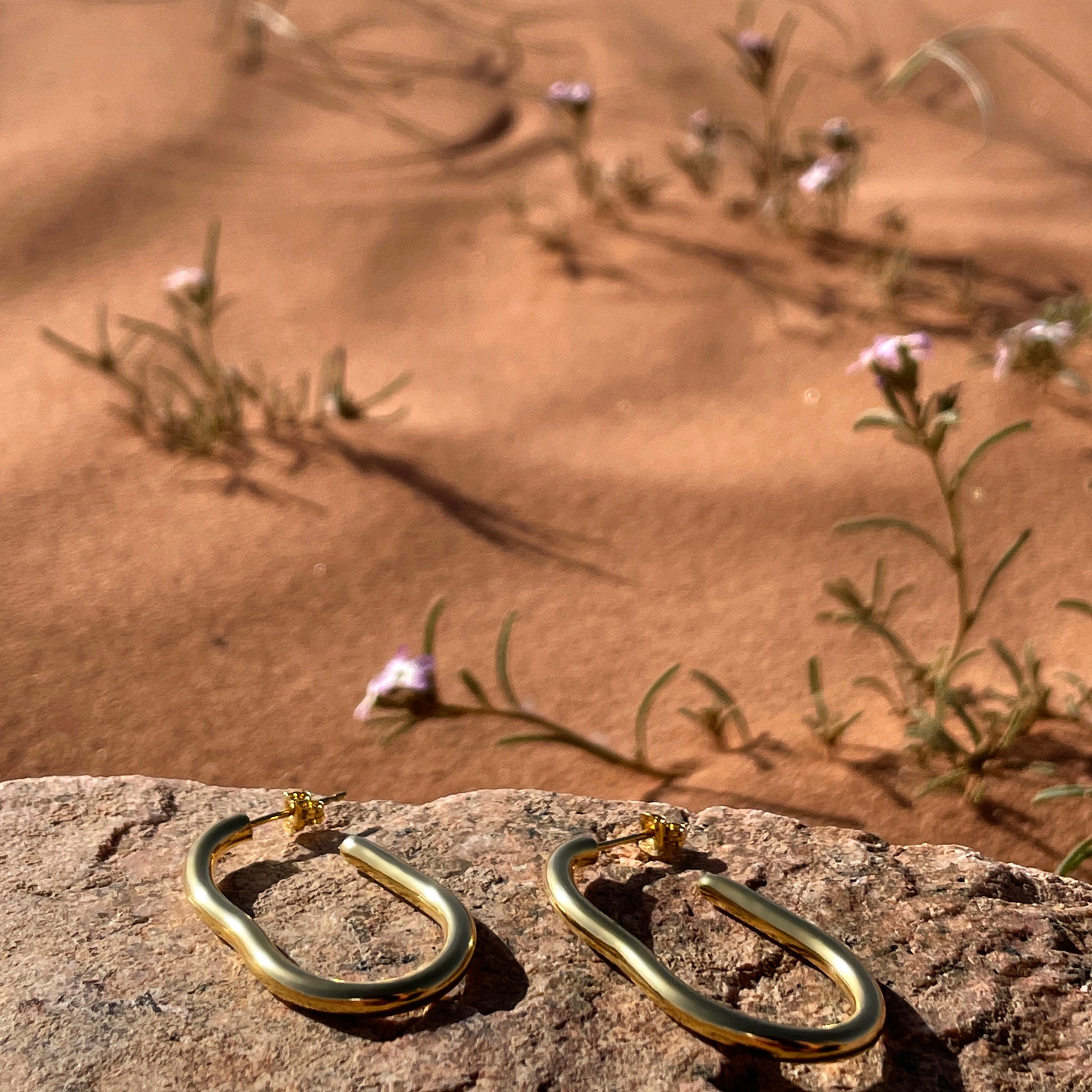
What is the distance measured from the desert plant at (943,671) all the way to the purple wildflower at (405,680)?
0.69 m

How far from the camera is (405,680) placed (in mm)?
1688

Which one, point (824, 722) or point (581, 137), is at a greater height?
point (581, 137)

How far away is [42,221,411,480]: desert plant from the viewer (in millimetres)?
2672

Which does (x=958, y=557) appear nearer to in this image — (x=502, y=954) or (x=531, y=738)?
(x=531, y=738)

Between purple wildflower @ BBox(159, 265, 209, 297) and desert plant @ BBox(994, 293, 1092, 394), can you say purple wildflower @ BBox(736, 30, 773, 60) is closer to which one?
desert plant @ BBox(994, 293, 1092, 394)

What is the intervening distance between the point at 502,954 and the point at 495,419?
1713 mm

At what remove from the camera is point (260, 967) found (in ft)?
4.03

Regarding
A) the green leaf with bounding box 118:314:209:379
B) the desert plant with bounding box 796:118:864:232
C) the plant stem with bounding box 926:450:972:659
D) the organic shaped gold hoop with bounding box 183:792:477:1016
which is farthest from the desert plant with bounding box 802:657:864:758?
the desert plant with bounding box 796:118:864:232

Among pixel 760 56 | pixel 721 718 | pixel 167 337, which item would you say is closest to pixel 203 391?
pixel 167 337

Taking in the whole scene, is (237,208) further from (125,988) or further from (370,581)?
(125,988)

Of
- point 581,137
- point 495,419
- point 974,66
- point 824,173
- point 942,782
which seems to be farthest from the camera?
point 974,66

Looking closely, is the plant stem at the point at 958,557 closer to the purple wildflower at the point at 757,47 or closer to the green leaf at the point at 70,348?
the purple wildflower at the point at 757,47

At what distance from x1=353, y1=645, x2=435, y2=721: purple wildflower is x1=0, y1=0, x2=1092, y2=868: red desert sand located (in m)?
0.27

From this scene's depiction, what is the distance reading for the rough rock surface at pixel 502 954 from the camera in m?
1.19
